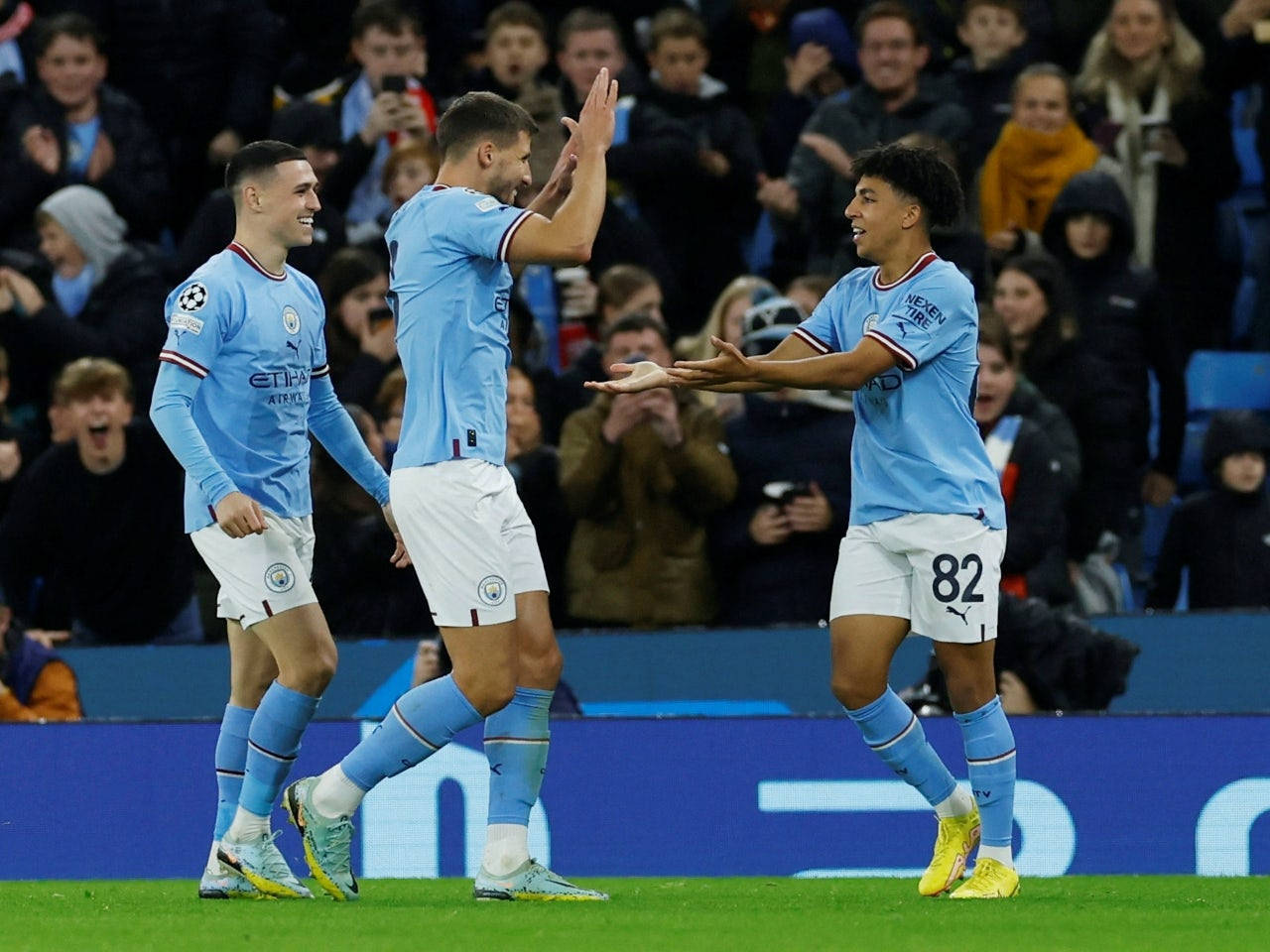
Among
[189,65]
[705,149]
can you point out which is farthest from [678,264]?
[189,65]

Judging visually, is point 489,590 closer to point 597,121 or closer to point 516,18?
point 597,121

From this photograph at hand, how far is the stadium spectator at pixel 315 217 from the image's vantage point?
11312mm

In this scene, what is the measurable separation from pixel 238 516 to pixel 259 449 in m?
0.49

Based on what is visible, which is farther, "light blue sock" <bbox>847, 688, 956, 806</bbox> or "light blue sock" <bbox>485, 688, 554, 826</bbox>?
"light blue sock" <bbox>847, 688, 956, 806</bbox>

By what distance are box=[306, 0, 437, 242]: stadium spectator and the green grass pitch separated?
16.4 feet

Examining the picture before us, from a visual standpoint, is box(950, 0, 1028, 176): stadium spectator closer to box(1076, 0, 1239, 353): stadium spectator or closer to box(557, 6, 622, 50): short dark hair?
box(1076, 0, 1239, 353): stadium spectator

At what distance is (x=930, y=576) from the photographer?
22.0ft

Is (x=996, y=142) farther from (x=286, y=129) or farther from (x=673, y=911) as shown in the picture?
(x=673, y=911)

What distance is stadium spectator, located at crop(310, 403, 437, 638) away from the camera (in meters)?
9.73

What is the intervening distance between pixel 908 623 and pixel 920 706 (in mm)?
1838

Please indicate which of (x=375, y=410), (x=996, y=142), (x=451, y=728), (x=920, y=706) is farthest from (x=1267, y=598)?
(x=451, y=728)

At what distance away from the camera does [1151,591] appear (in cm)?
1030

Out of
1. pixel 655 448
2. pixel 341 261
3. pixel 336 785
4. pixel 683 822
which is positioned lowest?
pixel 683 822

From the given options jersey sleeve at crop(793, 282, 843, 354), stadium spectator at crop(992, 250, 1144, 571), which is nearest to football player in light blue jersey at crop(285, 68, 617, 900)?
jersey sleeve at crop(793, 282, 843, 354)
